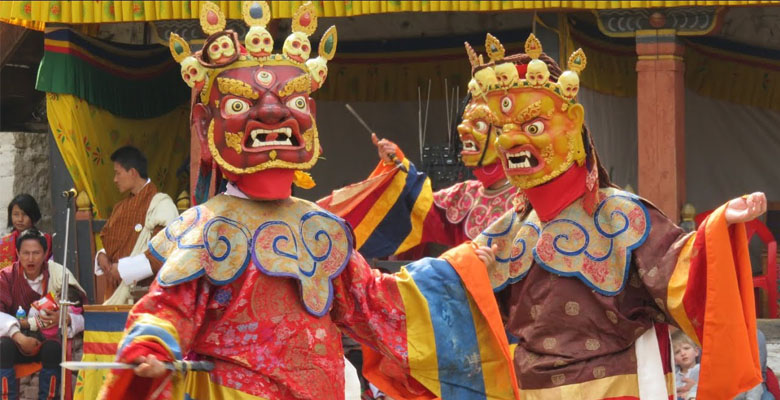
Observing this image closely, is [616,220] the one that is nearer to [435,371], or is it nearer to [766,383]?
[435,371]

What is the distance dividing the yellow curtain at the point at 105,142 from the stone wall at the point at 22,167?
0.46 meters

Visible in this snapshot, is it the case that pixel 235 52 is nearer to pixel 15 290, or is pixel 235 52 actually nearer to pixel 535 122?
pixel 535 122

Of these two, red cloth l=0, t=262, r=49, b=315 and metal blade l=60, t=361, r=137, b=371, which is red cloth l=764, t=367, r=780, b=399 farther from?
red cloth l=0, t=262, r=49, b=315

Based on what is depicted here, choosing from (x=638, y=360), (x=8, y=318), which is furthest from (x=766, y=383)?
(x=8, y=318)

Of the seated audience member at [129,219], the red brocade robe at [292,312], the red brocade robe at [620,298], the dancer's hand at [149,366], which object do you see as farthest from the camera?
the seated audience member at [129,219]

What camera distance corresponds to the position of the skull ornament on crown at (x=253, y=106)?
6012mm

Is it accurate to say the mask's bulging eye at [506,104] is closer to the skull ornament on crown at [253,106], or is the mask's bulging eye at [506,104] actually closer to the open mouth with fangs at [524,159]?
the open mouth with fangs at [524,159]

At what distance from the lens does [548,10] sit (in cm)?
987

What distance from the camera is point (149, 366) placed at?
5.47 meters

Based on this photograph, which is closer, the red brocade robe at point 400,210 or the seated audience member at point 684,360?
the seated audience member at point 684,360

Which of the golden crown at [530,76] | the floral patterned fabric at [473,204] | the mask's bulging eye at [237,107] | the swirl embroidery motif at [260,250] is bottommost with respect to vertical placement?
the floral patterned fabric at [473,204]

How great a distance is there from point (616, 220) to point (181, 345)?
1.79 metres

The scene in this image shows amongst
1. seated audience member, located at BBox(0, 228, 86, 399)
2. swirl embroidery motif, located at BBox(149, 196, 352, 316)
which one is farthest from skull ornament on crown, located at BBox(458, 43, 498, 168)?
seated audience member, located at BBox(0, 228, 86, 399)

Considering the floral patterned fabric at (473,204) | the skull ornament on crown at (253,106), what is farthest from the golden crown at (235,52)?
the floral patterned fabric at (473,204)
